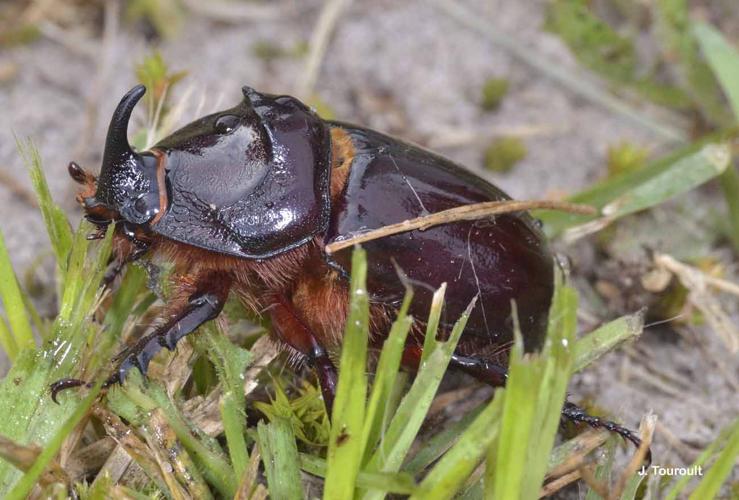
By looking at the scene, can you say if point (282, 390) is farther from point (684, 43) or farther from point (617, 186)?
point (684, 43)

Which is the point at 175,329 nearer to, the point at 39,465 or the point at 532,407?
the point at 39,465

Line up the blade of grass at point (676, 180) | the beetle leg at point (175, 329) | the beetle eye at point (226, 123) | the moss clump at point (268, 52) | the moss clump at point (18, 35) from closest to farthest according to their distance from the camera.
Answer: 1. the beetle leg at point (175, 329)
2. the beetle eye at point (226, 123)
3. the blade of grass at point (676, 180)
4. the moss clump at point (18, 35)
5. the moss clump at point (268, 52)

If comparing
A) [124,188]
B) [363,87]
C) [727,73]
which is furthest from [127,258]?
[727,73]

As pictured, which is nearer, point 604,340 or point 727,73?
point 604,340

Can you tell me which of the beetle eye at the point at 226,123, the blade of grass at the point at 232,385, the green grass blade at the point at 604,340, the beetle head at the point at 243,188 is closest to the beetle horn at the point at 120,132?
the beetle head at the point at 243,188

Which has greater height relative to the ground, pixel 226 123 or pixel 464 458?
pixel 226 123

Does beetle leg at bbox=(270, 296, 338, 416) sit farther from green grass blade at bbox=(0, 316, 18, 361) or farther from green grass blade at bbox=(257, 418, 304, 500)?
green grass blade at bbox=(0, 316, 18, 361)

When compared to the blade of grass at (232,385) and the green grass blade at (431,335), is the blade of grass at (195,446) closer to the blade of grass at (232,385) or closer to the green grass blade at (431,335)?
the blade of grass at (232,385)
